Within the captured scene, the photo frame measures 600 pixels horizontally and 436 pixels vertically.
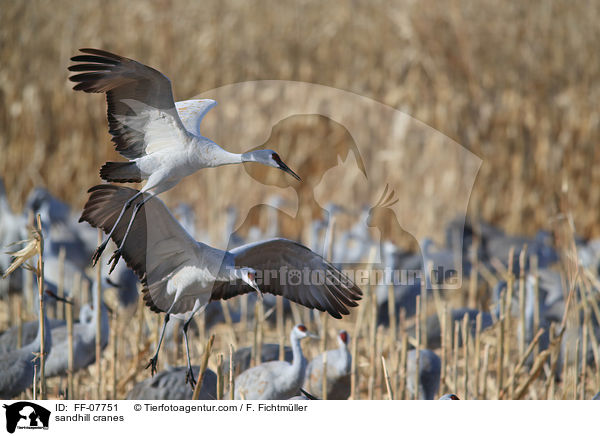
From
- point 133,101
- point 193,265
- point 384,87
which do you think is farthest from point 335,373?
point 384,87

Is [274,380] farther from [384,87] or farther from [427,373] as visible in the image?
[384,87]

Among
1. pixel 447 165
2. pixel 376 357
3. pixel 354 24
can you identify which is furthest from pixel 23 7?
pixel 376 357

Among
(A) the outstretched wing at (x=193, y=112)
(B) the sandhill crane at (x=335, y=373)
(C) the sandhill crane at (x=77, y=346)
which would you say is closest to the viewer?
(A) the outstretched wing at (x=193, y=112)

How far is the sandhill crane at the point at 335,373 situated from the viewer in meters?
3.58

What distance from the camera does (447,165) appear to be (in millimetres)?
6352

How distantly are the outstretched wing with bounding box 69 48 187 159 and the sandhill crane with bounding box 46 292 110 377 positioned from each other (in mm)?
1618

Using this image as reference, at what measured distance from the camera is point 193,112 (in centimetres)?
243

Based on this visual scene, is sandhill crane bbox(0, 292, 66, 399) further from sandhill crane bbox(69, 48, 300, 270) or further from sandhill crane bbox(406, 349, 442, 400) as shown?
sandhill crane bbox(406, 349, 442, 400)

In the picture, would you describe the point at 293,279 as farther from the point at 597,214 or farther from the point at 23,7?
the point at 597,214

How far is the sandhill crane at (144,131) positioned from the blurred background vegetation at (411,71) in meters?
4.27

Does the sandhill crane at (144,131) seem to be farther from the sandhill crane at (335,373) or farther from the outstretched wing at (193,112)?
the sandhill crane at (335,373)

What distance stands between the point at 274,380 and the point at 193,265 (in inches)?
43.4

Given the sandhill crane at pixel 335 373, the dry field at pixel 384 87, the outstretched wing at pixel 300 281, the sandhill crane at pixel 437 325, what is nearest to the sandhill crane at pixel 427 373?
the sandhill crane at pixel 335 373

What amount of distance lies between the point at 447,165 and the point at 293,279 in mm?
4136
